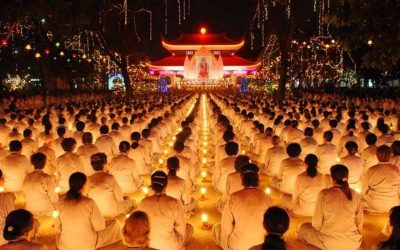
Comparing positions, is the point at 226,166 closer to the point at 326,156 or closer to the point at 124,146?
the point at 124,146

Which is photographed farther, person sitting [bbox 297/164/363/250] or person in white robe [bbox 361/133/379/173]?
person in white robe [bbox 361/133/379/173]

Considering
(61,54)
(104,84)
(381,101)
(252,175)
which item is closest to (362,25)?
(252,175)

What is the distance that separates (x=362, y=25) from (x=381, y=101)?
44.0 ft

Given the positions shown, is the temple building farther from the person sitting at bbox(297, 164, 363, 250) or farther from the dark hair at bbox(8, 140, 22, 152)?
the person sitting at bbox(297, 164, 363, 250)

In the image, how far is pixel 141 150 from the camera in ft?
35.5

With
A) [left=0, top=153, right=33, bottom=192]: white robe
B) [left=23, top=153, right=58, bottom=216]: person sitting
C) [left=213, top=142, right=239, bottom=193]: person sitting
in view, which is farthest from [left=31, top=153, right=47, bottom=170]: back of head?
[left=213, top=142, right=239, bottom=193]: person sitting

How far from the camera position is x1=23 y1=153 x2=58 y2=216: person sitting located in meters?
7.78

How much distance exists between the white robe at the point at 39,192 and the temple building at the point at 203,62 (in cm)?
5101

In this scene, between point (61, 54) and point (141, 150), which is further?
point (61, 54)

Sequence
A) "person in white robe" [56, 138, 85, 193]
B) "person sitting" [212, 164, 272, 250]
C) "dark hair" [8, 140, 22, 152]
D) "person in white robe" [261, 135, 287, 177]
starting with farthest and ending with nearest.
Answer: "person in white robe" [261, 135, 287, 177] < "dark hair" [8, 140, 22, 152] < "person in white robe" [56, 138, 85, 193] < "person sitting" [212, 164, 272, 250]

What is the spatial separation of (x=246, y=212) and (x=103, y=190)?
9.02 feet

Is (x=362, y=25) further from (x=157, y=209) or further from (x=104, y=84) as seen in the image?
(x=104, y=84)

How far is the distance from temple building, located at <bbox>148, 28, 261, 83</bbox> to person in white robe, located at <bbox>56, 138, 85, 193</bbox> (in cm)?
4972

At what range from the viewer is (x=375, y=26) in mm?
11883
